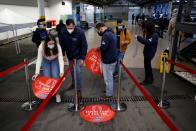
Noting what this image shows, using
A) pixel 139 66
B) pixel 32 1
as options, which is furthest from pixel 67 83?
pixel 32 1

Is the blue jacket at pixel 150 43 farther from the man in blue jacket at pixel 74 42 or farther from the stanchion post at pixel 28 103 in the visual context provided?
the stanchion post at pixel 28 103

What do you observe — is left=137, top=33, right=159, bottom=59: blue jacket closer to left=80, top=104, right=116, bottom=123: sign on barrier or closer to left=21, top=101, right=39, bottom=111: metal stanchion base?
left=80, top=104, right=116, bottom=123: sign on barrier

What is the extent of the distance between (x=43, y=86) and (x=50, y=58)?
53 centimetres

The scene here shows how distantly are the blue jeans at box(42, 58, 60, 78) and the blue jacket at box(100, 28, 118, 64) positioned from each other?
3.02ft

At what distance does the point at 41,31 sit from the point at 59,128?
262 centimetres

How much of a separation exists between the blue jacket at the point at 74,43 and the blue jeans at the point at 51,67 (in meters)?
0.40

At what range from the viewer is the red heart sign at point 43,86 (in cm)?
346

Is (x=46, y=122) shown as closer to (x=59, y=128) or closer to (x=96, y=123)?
(x=59, y=128)

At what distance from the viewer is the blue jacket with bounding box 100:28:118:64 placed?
11.8 feet

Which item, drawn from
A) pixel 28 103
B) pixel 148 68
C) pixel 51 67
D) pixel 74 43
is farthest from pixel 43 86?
pixel 148 68

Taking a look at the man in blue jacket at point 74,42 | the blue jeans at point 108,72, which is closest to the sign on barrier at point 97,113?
the blue jeans at point 108,72

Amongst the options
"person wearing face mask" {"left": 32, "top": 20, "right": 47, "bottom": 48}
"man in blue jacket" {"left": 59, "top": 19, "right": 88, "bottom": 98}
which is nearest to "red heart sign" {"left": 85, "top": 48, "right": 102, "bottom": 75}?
"man in blue jacket" {"left": 59, "top": 19, "right": 88, "bottom": 98}

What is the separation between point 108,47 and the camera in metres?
3.71

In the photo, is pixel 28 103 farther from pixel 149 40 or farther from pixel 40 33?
pixel 149 40
